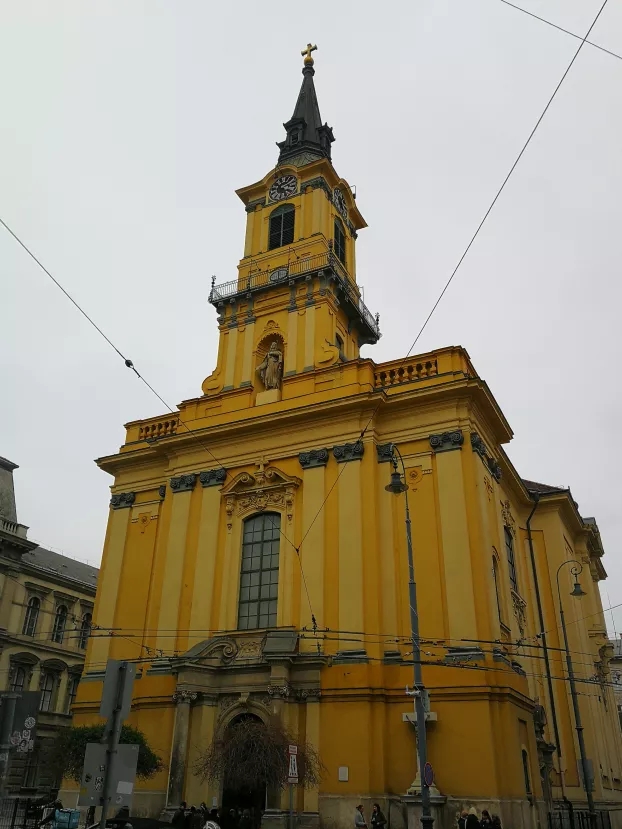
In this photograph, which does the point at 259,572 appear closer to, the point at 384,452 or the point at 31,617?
the point at 384,452

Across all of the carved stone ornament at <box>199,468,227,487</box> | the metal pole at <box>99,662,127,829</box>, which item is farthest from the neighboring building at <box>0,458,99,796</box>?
the metal pole at <box>99,662,127,829</box>

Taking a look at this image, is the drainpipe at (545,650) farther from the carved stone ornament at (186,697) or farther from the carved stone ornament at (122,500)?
the carved stone ornament at (122,500)

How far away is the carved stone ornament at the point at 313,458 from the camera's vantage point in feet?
79.8

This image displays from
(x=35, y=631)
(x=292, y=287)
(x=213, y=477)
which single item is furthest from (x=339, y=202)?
(x=35, y=631)

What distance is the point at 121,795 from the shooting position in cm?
816

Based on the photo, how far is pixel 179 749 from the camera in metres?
21.1

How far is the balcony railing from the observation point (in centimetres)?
2938

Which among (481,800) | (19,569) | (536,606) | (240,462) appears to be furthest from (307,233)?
(19,569)

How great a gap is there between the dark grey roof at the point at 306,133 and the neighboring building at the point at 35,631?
84.7 ft

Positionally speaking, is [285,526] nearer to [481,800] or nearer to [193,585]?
[193,585]

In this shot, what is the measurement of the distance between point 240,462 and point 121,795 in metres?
18.2

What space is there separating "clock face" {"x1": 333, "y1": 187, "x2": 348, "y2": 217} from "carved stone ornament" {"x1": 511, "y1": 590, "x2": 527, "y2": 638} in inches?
740

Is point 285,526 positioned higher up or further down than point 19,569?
further down

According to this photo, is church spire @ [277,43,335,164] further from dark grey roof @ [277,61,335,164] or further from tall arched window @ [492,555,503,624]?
tall arched window @ [492,555,503,624]
